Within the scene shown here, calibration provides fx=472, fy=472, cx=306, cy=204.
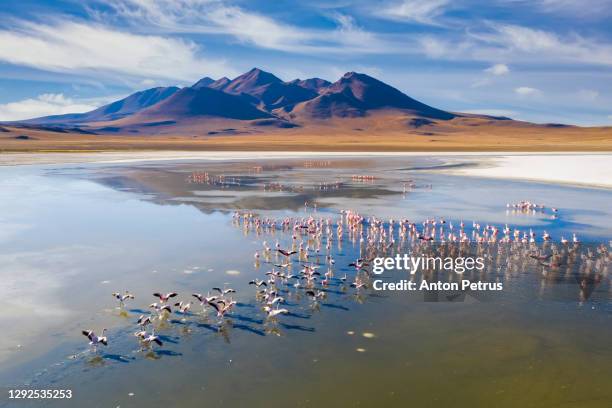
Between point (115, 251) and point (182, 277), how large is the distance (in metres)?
4.38

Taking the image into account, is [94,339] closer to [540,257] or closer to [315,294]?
[315,294]

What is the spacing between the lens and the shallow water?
8055 mm

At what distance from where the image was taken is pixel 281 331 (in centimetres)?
1025

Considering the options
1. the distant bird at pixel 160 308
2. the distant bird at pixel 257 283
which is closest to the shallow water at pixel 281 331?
the distant bird at pixel 257 283

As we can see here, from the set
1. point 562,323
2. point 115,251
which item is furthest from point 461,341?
point 115,251

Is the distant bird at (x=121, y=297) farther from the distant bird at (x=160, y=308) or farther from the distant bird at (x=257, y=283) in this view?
the distant bird at (x=257, y=283)

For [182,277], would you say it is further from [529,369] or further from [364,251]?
[529,369]

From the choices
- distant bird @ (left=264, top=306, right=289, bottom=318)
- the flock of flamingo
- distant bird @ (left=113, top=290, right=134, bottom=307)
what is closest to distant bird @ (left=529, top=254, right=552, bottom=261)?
the flock of flamingo

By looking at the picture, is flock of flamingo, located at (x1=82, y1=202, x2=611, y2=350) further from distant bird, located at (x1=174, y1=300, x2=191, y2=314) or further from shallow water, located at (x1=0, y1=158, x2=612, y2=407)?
shallow water, located at (x1=0, y1=158, x2=612, y2=407)

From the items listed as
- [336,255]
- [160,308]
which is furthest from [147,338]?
[336,255]

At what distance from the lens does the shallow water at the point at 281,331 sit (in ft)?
26.4

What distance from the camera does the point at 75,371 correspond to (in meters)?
8.59

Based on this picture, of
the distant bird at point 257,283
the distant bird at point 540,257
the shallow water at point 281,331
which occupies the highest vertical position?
the distant bird at point 540,257

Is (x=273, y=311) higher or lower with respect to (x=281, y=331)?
higher
